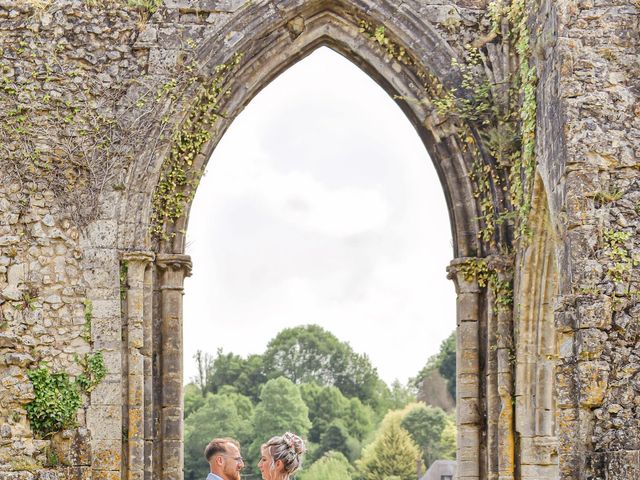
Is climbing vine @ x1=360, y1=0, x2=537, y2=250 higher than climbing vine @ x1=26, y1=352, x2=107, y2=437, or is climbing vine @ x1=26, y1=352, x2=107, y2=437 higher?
climbing vine @ x1=360, y1=0, x2=537, y2=250

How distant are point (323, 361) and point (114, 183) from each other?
1485 inches

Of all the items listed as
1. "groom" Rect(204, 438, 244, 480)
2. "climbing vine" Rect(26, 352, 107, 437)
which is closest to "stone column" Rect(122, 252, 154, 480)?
"climbing vine" Rect(26, 352, 107, 437)

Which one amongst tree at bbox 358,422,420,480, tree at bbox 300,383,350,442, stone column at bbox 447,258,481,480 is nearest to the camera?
stone column at bbox 447,258,481,480

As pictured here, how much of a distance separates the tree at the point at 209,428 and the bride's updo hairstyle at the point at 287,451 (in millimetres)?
29773

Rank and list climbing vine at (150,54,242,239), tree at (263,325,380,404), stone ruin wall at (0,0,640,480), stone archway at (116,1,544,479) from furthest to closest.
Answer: tree at (263,325,380,404) < climbing vine at (150,54,242,239) < stone archway at (116,1,544,479) < stone ruin wall at (0,0,640,480)

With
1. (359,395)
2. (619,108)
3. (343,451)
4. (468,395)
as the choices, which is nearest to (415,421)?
(343,451)

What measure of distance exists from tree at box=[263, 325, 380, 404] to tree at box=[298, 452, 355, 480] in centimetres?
1008

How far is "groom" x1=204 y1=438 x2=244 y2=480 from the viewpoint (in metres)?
6.61

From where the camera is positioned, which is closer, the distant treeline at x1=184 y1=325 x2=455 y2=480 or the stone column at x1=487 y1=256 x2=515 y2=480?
the stone column at x1=487 y1=256 x2=515 y2=480

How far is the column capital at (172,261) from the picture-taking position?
11.7 metres

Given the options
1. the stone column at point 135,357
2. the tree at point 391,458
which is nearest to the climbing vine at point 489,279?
the stone column at point 135,357

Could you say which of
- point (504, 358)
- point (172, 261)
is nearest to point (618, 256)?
point (504, 358)

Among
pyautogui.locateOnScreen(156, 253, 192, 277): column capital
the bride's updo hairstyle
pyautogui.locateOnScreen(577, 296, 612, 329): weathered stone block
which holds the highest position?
pyautogui.locateOnScreen(156, 253, 192, 277): column capital

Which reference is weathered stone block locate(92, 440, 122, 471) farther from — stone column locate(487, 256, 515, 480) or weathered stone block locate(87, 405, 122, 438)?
stone column locate(487, 256, 515, 480)
